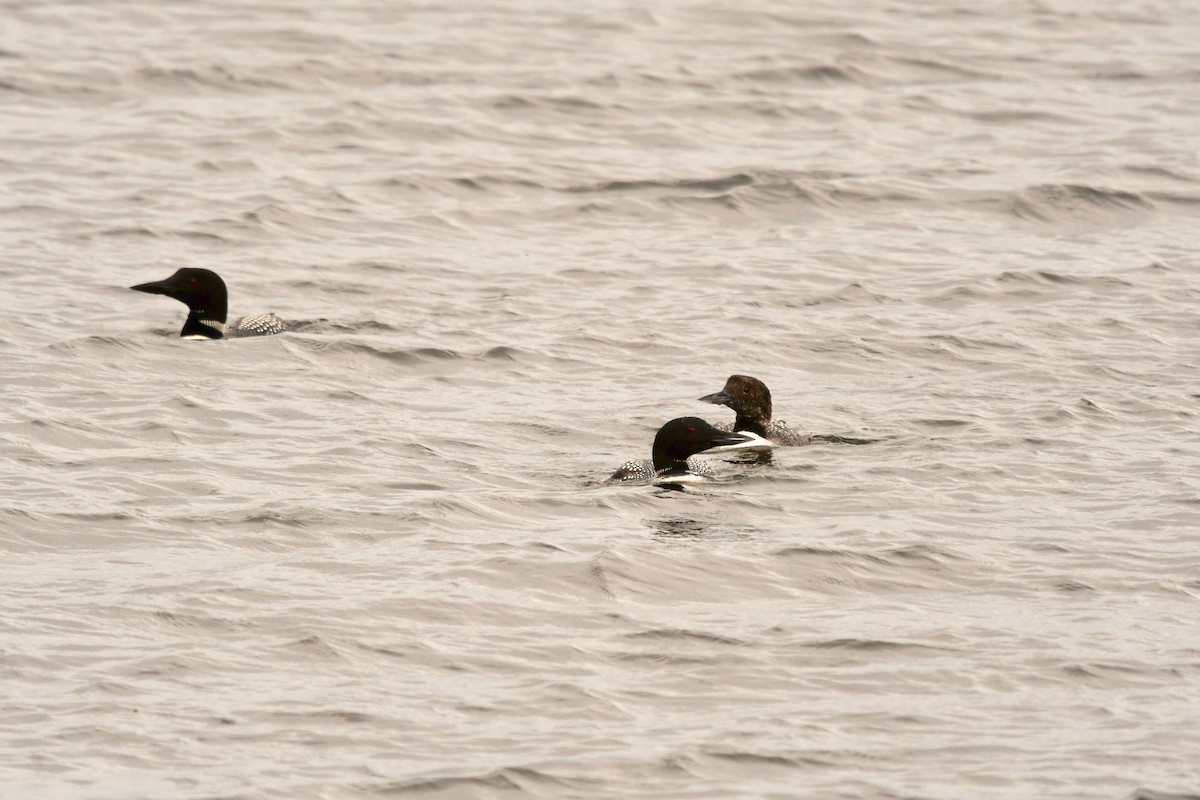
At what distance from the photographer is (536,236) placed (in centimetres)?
1805

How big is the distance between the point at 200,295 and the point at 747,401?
15.7ft

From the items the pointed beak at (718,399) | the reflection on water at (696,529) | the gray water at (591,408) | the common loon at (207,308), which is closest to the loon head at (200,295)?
the common loon at (207,308)

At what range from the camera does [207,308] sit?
15.1m

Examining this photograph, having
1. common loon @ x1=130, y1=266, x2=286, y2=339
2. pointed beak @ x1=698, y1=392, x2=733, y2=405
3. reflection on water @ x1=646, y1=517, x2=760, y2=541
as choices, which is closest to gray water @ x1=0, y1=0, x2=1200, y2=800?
reflection on water @ x1=646, y1=517, x2=760, y2=541

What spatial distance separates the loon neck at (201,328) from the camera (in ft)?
48.4

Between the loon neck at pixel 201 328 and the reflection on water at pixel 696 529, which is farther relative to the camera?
the loon neck at pixel 201 328

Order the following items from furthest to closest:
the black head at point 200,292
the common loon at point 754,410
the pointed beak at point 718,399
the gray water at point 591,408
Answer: the black head at point 200,292 → the pointed beak at point 718,399 → the common loon at point 754,410 → the gray water at point 591,408

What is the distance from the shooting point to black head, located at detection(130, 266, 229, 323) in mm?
14977

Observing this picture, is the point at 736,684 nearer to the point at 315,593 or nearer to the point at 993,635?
the point at 993,635

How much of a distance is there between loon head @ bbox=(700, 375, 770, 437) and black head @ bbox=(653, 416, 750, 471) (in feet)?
2.36

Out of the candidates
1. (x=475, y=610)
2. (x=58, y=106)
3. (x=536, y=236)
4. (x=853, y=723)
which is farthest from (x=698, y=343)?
(x=58, y=106)

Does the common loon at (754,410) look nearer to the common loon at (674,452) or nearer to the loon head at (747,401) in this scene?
the loon head at (747,401)

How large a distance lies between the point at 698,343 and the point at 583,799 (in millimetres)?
7728

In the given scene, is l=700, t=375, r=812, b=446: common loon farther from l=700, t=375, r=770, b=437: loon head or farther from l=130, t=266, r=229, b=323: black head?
l=130, t=266, r=229, b=323: black head
